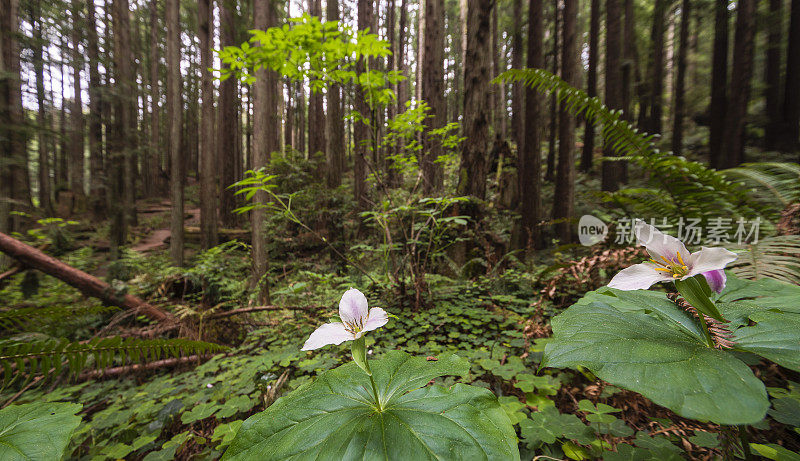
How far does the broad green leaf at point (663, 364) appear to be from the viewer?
0.54 m

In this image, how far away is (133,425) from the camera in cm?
178

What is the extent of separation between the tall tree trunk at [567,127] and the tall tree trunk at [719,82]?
4760 mm

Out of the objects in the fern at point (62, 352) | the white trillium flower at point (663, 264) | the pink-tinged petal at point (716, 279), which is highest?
the white trillium flower at point (663, 264)

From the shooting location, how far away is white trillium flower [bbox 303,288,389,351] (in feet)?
2.51

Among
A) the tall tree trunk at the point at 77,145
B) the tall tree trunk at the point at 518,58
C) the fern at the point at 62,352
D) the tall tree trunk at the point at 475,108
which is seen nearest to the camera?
the fern at the point at 62,352

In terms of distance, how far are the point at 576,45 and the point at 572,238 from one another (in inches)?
147

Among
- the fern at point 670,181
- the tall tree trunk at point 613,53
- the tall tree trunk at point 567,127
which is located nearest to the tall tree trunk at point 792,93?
the tall tree trunk at point 613,53

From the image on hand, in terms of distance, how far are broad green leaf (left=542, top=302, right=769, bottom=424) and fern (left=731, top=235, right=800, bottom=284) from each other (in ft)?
6.08

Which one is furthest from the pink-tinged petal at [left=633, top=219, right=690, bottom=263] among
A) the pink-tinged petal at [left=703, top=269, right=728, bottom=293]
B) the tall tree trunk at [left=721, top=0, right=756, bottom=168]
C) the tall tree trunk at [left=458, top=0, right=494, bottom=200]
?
the tall tree trunk at [left=721, top=0, right=756, bottom=168]

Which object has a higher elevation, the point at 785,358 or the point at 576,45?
the point at 576,45

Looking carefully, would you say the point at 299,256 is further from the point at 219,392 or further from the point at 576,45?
the point at 576,45

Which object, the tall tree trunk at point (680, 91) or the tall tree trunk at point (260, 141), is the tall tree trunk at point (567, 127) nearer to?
the tall tree trunk at point (260, 141)

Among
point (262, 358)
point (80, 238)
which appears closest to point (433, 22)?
point (262, 358)

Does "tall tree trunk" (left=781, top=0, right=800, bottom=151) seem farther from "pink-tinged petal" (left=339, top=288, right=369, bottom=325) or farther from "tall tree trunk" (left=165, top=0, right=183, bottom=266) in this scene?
"tall tree trunk" (left=165, top=0, right=183, bottom=266)
